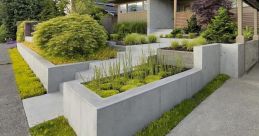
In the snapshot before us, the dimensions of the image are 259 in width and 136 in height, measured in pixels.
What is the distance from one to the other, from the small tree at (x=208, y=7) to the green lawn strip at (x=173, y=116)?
25.8 feet

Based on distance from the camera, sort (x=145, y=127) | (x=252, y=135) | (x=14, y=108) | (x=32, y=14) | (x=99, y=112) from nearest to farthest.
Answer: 1. (x=99, y=112)
2. (x=252, y=135)
3. (x=145, y=127)
4. (x=14, y=108)
5. (x=32, y=14)

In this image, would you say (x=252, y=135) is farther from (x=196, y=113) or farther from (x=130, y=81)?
(x=130, y=81)

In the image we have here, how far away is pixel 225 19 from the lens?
320 inches

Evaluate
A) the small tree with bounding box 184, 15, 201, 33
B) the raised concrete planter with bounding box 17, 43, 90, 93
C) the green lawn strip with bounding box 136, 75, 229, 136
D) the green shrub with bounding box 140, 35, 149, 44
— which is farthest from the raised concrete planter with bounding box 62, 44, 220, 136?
the small tree with bounding box 184, 15, 201, 33

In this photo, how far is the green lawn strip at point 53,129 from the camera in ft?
10.9

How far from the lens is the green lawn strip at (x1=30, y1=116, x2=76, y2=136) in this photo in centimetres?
332

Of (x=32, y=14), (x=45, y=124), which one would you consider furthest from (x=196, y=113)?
(x=32, y=14)

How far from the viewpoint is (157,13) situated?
16781 mm

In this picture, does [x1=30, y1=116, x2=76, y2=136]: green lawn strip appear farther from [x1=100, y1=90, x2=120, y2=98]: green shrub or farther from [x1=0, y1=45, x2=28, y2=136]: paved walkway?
[x1=100, y1=90, x2=120, y2=98]: green shrub

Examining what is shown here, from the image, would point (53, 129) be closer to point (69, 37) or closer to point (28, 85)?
point (28, 85)

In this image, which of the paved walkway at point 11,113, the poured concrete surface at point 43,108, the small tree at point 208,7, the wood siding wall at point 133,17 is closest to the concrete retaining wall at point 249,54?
the small tree at point 208,7

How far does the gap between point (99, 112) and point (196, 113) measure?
7.13 feet

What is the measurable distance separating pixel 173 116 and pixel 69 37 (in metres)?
3.91

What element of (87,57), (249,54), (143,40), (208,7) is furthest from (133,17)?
(87,57)
